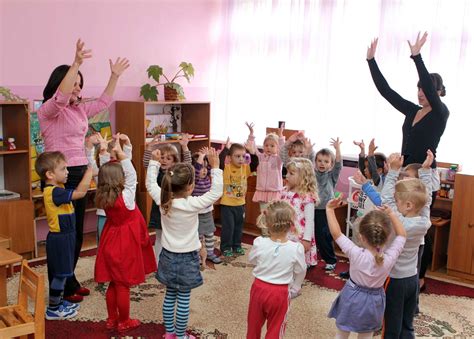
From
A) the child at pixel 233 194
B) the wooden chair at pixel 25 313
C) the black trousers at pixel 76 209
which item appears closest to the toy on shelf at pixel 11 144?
the black trousers at pixel 76 209

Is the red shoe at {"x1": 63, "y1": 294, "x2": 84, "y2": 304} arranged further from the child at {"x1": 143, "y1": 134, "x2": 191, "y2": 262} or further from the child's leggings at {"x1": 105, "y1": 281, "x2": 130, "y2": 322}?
the child at {"x1": 143, "y1": 134, "x2": 191, "y2": 262}

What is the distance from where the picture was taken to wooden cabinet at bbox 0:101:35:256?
15.1 ft

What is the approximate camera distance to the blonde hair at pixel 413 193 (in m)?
2.78

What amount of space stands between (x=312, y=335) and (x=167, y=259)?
A: 1.09 m

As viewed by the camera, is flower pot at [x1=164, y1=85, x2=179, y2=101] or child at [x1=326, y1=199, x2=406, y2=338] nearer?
child at [x1=326, y1=199, x2=406, y2=338]

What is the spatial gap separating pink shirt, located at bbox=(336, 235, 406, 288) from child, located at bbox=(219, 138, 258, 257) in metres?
2.31

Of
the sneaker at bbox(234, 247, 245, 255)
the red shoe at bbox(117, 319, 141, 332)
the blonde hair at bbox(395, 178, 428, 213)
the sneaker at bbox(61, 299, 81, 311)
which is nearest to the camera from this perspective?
the blonde hair at bbox(395, 178, 428, 213)

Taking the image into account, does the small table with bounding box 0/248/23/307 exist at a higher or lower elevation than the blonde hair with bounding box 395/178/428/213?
lower

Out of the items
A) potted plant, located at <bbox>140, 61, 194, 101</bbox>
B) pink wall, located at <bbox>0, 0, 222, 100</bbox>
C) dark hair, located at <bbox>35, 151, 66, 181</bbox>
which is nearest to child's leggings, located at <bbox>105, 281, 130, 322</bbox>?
dark hair, located at <bbox>35, 151, 66, 181</bbox>

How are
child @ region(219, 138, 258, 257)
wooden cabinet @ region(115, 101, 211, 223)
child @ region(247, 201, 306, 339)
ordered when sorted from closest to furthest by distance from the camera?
1. child @ region(247, 201, 306, 339)
2. child @ region(219, 138, 258, 257)
3. wooden cabinet @ region(115, 101, 211, 223)

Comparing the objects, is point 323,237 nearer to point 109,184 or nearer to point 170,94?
point 109,184

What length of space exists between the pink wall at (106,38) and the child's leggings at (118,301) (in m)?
2.55

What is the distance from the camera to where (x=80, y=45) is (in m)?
3.31

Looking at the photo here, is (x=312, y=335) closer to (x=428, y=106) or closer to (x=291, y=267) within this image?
(x=291, y=267)
